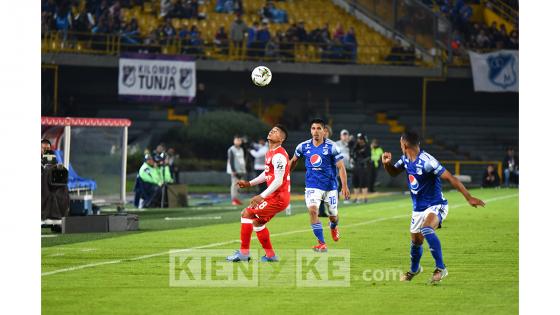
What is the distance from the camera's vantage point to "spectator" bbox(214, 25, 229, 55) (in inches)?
1880

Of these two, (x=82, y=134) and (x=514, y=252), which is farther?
(x=82, y=134)

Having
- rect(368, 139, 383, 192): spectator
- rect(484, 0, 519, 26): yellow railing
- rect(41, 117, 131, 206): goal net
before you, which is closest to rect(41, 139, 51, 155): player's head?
rect(41, 117, 131, 206): goal net

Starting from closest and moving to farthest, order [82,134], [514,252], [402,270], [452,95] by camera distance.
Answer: [402,270]
[514,252]
[82,134]
[452,95]

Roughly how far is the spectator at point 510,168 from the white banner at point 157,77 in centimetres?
1252

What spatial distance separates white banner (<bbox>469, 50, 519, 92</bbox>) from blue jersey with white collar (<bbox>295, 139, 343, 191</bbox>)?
102 ft

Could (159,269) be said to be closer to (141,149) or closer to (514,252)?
(514,252)

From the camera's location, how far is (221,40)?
157ft

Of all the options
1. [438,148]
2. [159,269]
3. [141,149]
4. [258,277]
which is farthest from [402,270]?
[438,148]

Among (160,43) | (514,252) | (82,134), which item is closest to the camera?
(514,252)

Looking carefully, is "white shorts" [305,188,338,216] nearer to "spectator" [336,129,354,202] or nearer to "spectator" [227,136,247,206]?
"spectator" [336,129,354,202]

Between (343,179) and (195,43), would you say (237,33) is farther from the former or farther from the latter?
(343,179)

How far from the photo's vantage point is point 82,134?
28562mm

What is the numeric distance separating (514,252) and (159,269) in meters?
6.19

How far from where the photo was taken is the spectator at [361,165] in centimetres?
3300
